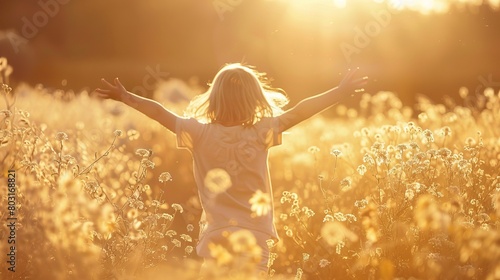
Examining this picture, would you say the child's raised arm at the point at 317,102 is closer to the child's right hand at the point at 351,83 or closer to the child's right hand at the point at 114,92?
the child's right hand at the point at 351,83

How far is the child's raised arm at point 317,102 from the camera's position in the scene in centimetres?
498

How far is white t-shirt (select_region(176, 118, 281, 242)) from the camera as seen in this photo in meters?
4.96

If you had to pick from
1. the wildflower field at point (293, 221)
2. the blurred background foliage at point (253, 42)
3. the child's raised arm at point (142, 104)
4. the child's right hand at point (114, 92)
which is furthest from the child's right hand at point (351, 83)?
the blurred background foliage at point (253, 42)

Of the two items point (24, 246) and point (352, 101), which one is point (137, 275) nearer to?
point (24, 246)

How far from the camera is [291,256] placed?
23.1ft

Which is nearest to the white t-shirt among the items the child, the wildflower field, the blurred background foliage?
the child

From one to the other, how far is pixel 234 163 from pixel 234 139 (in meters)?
A: 0.16

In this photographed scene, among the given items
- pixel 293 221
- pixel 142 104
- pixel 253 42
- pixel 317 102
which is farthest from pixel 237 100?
pixel 253 42

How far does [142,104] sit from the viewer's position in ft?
16.7

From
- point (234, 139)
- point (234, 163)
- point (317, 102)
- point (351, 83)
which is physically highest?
point (351, 83)

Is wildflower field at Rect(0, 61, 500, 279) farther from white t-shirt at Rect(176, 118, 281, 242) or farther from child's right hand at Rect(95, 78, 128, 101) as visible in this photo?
child's right hand at Rect(95, 78, 128, 101)

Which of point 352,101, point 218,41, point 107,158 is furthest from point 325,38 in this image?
point 107,158

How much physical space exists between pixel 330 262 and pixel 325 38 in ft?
99.3

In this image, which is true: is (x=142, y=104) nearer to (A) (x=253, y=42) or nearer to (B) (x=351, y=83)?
(B) (x=351, y=83)
